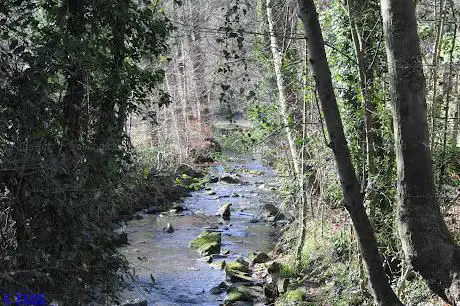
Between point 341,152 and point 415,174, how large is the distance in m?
0.79

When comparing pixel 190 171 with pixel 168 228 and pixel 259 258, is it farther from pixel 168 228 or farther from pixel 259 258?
pixel 259 258

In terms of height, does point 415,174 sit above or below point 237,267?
above

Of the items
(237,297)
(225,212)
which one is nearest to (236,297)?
(237,297)

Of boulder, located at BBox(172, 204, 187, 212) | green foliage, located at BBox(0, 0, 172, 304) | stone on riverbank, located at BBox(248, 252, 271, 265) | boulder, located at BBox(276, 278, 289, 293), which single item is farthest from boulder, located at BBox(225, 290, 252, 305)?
boulder, located at BBox(172, 204, 187, 212)

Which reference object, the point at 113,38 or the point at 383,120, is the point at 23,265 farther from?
the point at 383,120

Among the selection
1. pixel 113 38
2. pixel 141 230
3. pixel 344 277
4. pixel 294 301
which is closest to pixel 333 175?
pixel 344 277

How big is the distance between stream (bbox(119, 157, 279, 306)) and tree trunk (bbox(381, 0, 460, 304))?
2.99 meters

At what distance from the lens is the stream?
310 inches

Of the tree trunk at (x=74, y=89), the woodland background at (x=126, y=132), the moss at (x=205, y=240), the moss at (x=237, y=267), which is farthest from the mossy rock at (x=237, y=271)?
the tree trunk at (x=74, y=89)

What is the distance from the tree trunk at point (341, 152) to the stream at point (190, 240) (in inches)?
107

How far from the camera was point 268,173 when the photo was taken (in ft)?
58.2

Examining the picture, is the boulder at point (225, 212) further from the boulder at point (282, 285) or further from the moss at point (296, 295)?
the moss at point (296, 295)

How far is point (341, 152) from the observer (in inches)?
140

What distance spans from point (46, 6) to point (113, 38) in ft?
2.19
